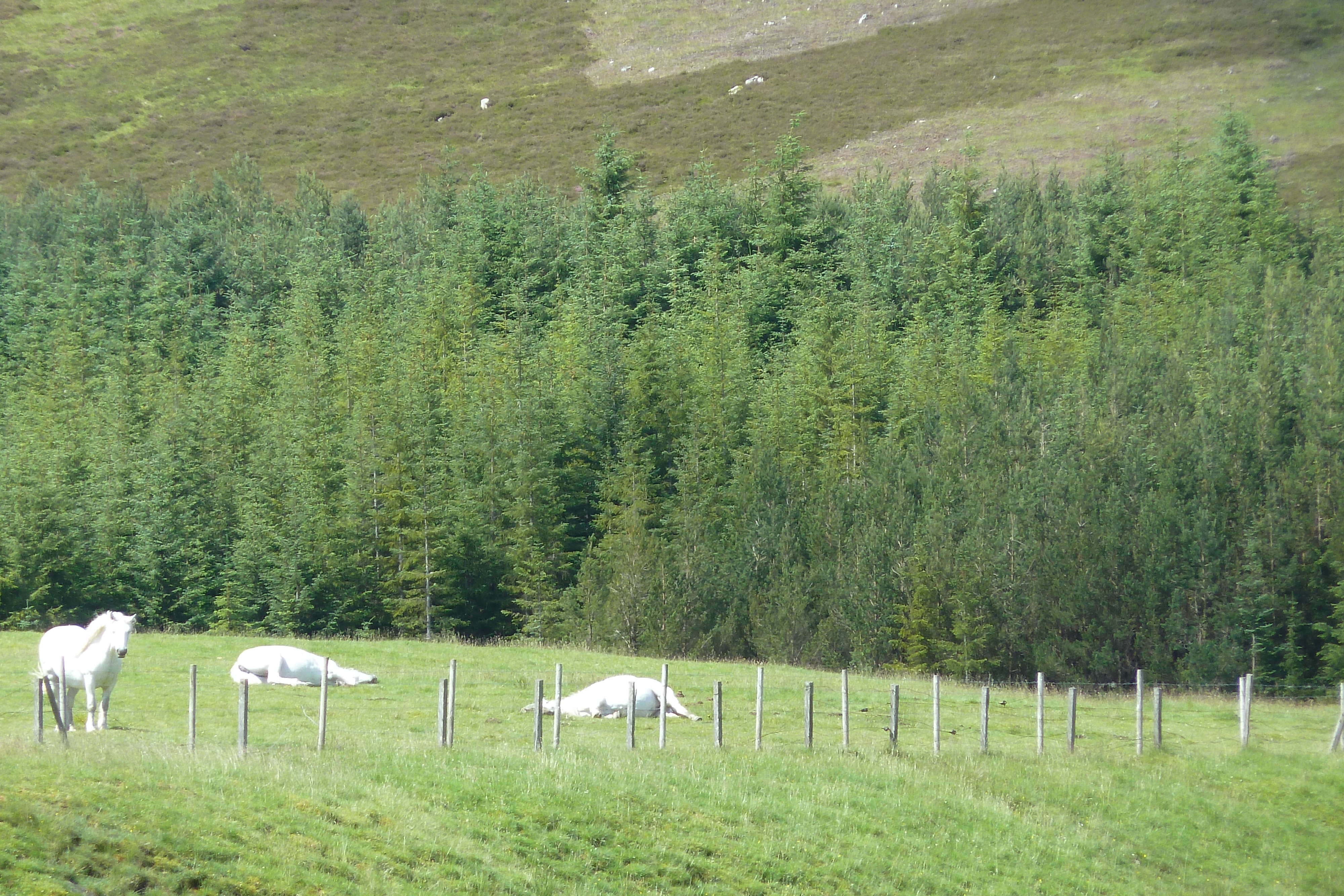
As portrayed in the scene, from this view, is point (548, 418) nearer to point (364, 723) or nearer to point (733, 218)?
point (733, 218)

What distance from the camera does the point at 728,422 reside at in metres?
70.7

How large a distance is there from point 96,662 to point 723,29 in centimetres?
12646

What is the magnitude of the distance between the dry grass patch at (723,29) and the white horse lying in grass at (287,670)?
9970 cm

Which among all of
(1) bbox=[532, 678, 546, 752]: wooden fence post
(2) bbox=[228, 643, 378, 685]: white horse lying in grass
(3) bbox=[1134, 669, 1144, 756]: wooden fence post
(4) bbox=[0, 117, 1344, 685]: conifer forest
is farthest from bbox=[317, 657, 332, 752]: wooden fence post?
(4) bbox=[0, 117, 1344, 685]: conifer forest

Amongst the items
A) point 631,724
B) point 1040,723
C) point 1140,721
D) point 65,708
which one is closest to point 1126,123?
point 1140,721

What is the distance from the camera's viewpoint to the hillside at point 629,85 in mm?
104625

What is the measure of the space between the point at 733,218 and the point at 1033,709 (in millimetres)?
68497

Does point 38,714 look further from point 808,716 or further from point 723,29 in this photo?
point 723,29

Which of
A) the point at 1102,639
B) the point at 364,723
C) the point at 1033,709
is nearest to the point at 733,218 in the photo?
the point at 1102,639

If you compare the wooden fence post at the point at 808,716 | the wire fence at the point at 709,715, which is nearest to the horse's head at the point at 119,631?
the wire fence at the point at 709,715

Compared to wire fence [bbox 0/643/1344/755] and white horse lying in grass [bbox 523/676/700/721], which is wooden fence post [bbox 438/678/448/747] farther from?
white horse lying in grass [bbox 523/676/700/721]

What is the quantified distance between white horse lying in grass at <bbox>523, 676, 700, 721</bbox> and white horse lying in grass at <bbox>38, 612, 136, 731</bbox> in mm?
8092

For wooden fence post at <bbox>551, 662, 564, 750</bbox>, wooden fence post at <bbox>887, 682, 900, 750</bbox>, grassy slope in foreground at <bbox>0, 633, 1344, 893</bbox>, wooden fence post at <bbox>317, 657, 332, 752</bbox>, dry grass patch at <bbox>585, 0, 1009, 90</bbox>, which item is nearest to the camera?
grassy slope in foreground at <bbox>0, 633, 1344, 893</bbox>

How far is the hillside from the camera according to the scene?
104625 millimetres
